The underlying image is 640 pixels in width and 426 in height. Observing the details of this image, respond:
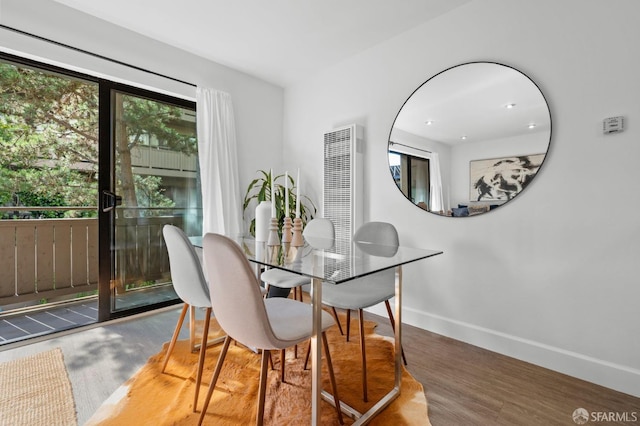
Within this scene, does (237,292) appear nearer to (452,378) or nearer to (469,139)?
(452,378)

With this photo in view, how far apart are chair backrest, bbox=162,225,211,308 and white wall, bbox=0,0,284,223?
1848 mm

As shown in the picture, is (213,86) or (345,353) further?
(213,86)

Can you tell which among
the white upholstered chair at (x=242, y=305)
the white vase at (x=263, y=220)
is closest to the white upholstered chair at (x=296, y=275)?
the white vase at (x=263, y=220)

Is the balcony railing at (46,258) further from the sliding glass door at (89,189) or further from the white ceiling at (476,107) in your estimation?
the white ceiling at (476,107)

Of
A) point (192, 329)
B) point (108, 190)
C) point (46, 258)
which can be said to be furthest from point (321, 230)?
point (46, 258)

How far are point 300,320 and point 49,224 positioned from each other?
3616 mm

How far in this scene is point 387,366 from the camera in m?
1.92

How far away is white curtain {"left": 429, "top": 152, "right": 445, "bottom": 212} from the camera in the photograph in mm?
2457

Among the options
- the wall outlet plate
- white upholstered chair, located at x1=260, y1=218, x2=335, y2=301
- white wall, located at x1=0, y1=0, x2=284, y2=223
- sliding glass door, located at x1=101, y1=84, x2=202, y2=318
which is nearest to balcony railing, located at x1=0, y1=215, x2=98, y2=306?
sliding glass door, located at x1=101, y1=84, x2=202, y2=318

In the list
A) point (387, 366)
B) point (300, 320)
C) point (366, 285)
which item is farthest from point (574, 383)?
point (300, 320)

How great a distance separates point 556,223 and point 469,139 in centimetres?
82

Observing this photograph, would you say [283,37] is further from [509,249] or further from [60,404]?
[60,404]

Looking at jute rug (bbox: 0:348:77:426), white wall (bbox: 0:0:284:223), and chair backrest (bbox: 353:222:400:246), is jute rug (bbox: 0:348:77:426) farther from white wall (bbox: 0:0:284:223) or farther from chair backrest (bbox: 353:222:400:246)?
white wall (bbox: 0:0:284:223)

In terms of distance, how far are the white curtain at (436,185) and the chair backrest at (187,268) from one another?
1.84 m
